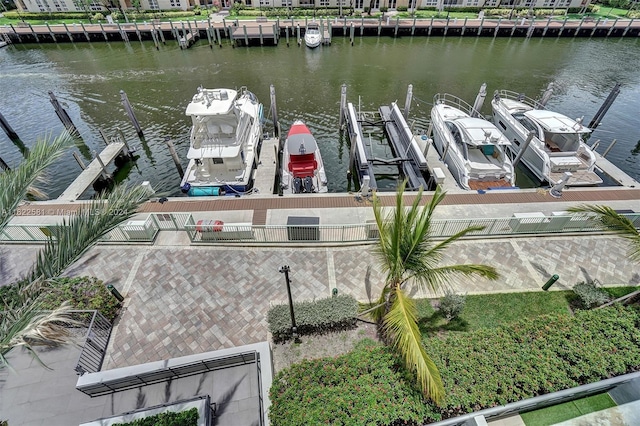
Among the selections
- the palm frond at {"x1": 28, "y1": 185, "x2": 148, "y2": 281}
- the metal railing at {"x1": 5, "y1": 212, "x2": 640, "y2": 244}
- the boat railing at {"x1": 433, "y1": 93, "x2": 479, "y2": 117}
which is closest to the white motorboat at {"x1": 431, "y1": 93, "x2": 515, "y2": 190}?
the boat railing at {"x1": 433, "y1": 93, "x2": 479, "y2": 117}

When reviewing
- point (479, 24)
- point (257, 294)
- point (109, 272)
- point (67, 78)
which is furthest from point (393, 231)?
point (479, 24)

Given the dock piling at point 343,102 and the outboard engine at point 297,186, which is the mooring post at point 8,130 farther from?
the dock piling at point 343,102

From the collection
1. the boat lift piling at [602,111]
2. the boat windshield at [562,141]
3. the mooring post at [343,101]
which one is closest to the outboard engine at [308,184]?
the mooring post at [343,101]

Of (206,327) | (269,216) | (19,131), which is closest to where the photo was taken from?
(206,327)

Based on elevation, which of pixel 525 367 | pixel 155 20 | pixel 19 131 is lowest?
pixel 19 131

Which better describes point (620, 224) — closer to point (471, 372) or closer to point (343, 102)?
point (471, 372)

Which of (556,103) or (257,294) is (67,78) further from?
(556,103)

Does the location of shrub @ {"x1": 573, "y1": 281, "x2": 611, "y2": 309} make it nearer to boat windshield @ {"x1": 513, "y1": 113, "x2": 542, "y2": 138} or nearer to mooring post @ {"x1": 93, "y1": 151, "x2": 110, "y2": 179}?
boat windshield @ {"x1": 513, "y1": 113, "x2": 542, "y2": 138}
